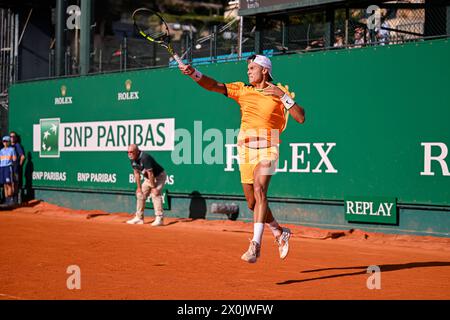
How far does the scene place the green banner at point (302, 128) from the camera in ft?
42.9

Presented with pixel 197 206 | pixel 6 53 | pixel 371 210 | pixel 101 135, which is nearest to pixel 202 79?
pixel 371 210

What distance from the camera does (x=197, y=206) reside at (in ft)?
55.3

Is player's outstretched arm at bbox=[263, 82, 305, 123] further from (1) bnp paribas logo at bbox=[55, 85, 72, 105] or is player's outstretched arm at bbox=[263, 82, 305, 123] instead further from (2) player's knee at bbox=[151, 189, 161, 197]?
(1) bnp paribas logo at bbox=[55, 85, 72, 105]

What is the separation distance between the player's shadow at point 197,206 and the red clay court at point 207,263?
590mm

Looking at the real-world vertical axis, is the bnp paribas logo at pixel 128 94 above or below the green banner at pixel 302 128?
above

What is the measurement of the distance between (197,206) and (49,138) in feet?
19.0

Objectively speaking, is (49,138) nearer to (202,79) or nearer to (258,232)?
(202,79)

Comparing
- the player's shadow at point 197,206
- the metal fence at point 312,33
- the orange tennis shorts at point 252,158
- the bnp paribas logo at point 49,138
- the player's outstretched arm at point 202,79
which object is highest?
the metal fence at point 312,33

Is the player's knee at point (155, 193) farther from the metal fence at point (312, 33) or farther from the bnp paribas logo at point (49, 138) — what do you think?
the bnp paribas logo at point (49, 138)

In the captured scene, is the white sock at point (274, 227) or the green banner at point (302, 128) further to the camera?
the green banner at point (302, 128)

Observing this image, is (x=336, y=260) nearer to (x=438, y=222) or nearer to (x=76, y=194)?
(x=438, y=222)

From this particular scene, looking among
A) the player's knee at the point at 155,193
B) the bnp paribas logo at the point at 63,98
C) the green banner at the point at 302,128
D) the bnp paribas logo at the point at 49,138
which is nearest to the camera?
the green banner at the point at 302,128

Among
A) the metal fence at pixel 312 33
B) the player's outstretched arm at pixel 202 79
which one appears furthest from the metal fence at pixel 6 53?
the player's outstretched arm at pixel 202 79
